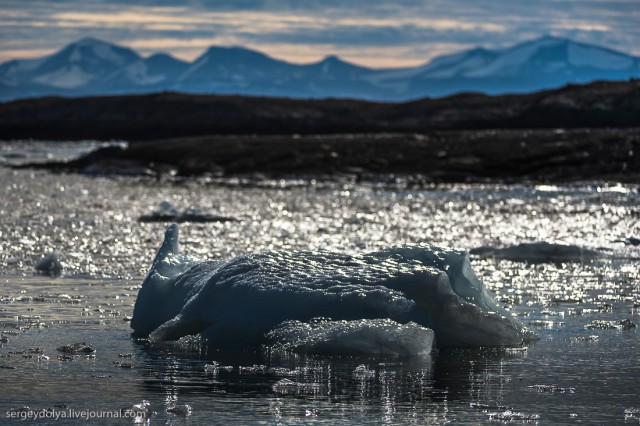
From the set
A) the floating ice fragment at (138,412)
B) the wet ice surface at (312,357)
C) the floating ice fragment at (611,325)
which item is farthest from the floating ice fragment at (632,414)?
the floating ice fragment at (611,325)

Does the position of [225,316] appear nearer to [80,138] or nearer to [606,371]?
[606,371]

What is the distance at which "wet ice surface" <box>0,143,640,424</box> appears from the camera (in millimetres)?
8070

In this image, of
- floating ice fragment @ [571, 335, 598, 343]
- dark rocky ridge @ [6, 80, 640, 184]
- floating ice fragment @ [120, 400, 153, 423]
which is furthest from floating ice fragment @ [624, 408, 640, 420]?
dark rocky ridge @ [6, 80, 640, 184]

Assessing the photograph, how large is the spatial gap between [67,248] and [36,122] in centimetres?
10174

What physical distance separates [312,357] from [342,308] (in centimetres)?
65

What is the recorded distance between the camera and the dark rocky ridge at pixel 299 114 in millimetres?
75812

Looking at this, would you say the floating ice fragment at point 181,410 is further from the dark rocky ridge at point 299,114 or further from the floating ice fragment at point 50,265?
the dark rocky ridge at point 299,114

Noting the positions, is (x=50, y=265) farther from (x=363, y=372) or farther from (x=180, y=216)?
(x=180, y=216)

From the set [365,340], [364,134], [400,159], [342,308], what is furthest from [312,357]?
[364,134]

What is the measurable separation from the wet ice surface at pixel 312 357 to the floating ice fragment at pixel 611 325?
2.3 inches

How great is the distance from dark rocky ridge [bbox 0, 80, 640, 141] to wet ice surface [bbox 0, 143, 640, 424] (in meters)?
49.8

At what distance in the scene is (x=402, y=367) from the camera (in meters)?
9.42

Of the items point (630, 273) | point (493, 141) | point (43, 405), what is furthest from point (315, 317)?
point (493, 141)

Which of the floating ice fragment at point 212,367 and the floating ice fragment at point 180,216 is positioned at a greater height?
the floating ice fragment at point 180,216
